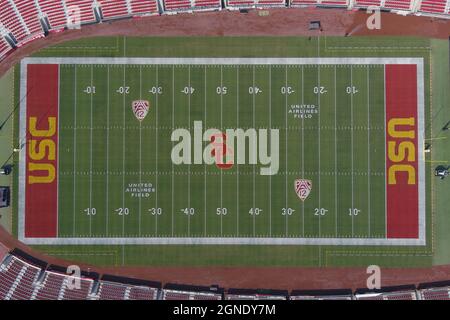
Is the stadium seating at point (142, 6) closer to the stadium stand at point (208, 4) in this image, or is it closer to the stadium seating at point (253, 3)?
the stadium stand at point (208, 4)

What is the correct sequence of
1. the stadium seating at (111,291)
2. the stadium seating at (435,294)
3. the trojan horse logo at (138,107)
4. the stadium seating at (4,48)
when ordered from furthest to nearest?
1. the trojan horse logo at (138,107)
2. the stadium seating at (4,48)
3. the stadium seating at (111,291)
4. the stadium seating at (435,294)

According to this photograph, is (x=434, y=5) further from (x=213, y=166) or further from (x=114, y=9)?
(x=114, y=9)

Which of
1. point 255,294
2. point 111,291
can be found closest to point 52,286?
point 111,291

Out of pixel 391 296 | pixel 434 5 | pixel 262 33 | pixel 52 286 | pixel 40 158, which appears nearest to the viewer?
pixel 391 296

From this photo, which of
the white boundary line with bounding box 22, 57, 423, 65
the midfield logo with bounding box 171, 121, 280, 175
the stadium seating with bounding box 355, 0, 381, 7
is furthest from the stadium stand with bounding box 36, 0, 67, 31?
the stadium seating with bounding box 355, 0, 381, 7

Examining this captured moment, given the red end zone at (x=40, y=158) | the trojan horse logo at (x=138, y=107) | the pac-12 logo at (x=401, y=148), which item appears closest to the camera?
the pac-12 logo at (x=401, y=148)

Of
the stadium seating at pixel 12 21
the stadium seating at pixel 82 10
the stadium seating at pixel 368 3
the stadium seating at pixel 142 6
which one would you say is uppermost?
the stadium seating at pixel 368 3

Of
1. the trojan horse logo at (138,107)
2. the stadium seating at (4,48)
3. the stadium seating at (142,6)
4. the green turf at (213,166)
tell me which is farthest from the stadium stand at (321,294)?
the stadium seating at (4,48)
